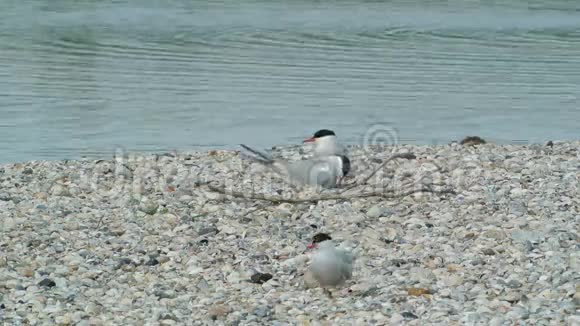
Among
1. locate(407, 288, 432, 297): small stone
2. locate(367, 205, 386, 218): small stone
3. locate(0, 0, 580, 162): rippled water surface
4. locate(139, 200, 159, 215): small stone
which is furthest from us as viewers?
locate(0, 0, 580, 162): rippled water surface

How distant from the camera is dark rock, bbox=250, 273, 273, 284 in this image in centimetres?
630

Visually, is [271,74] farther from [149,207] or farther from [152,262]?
[152,262]

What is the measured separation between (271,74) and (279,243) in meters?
8.68

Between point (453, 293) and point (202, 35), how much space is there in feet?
44.4

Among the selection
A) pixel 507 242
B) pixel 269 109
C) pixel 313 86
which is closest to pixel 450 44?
pixel 313 86

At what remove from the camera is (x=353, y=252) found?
6699mm

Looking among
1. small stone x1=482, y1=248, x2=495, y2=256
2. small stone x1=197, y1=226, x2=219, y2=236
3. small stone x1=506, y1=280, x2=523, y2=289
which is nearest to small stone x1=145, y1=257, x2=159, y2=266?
small stone x1=197, y1=226, x2=219, y2=236

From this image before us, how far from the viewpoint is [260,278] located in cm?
631

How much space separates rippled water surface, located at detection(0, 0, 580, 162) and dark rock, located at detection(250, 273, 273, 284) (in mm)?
4387

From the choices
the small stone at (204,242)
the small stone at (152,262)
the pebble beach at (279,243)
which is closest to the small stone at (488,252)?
the pebble beach at (279,243)

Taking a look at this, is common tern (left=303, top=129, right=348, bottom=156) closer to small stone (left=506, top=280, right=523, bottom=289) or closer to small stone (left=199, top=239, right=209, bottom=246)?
small stone (left=199, top=239, right=209, bottom=246)

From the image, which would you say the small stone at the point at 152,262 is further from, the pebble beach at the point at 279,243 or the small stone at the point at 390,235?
the small stone at the point at 390,235

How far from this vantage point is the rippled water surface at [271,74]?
1183 cm

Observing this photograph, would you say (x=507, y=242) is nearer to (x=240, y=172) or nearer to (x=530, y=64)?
(x=240, y=172)
